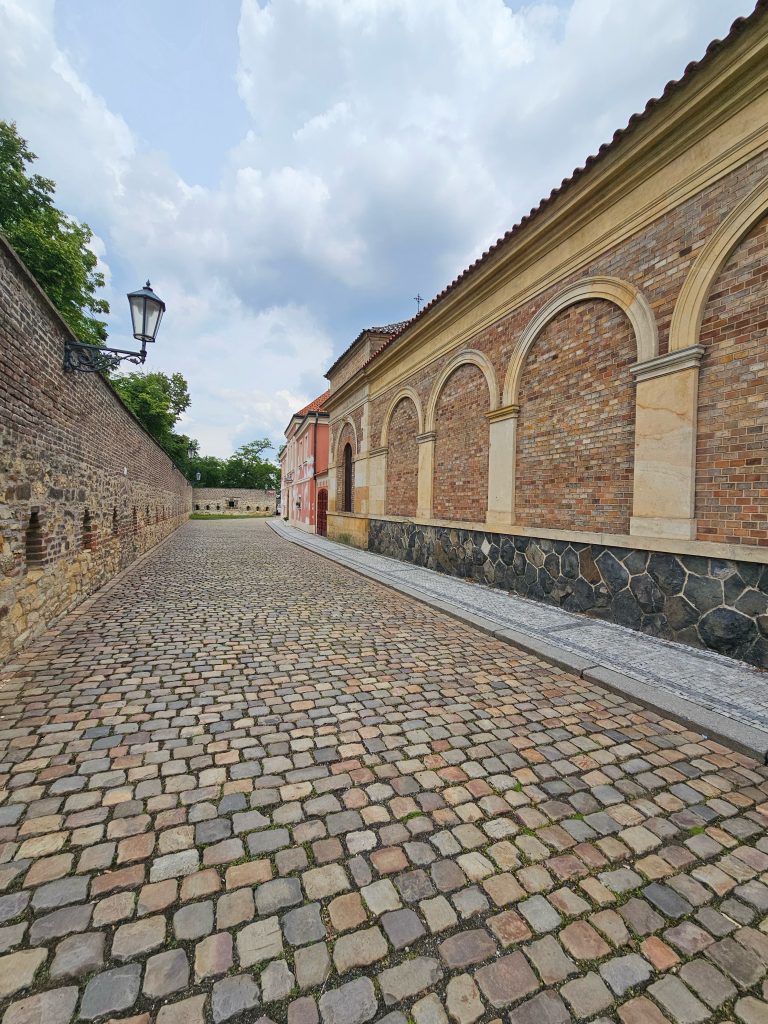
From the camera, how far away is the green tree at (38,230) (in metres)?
12.4

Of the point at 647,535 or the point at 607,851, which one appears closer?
the point at 607,851

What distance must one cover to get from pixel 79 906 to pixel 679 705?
386 centimetres

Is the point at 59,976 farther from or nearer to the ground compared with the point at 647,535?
nearer to the ground

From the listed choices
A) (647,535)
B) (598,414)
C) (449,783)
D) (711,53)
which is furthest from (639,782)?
(711,53)

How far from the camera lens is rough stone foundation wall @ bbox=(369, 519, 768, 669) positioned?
4.25 m

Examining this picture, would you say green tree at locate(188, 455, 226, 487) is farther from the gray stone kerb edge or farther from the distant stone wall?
the gray stone kerb edge

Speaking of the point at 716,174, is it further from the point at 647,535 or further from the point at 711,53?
the point at 647,535

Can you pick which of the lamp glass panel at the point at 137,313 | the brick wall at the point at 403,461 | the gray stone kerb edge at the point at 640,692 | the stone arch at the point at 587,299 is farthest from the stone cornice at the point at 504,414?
the lamp glass panel at the point at 137,313

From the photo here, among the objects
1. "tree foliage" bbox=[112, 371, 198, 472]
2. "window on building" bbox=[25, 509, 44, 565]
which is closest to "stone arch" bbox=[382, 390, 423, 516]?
"window on building" bbox=[25, 509, 44, 565]

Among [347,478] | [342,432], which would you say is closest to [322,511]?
[347,478]

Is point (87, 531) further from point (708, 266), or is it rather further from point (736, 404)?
point (708, 266)

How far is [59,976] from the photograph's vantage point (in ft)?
4.65

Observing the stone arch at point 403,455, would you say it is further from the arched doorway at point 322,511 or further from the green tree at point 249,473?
the green tree at point 249,473

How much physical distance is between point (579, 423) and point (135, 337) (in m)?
6.59
